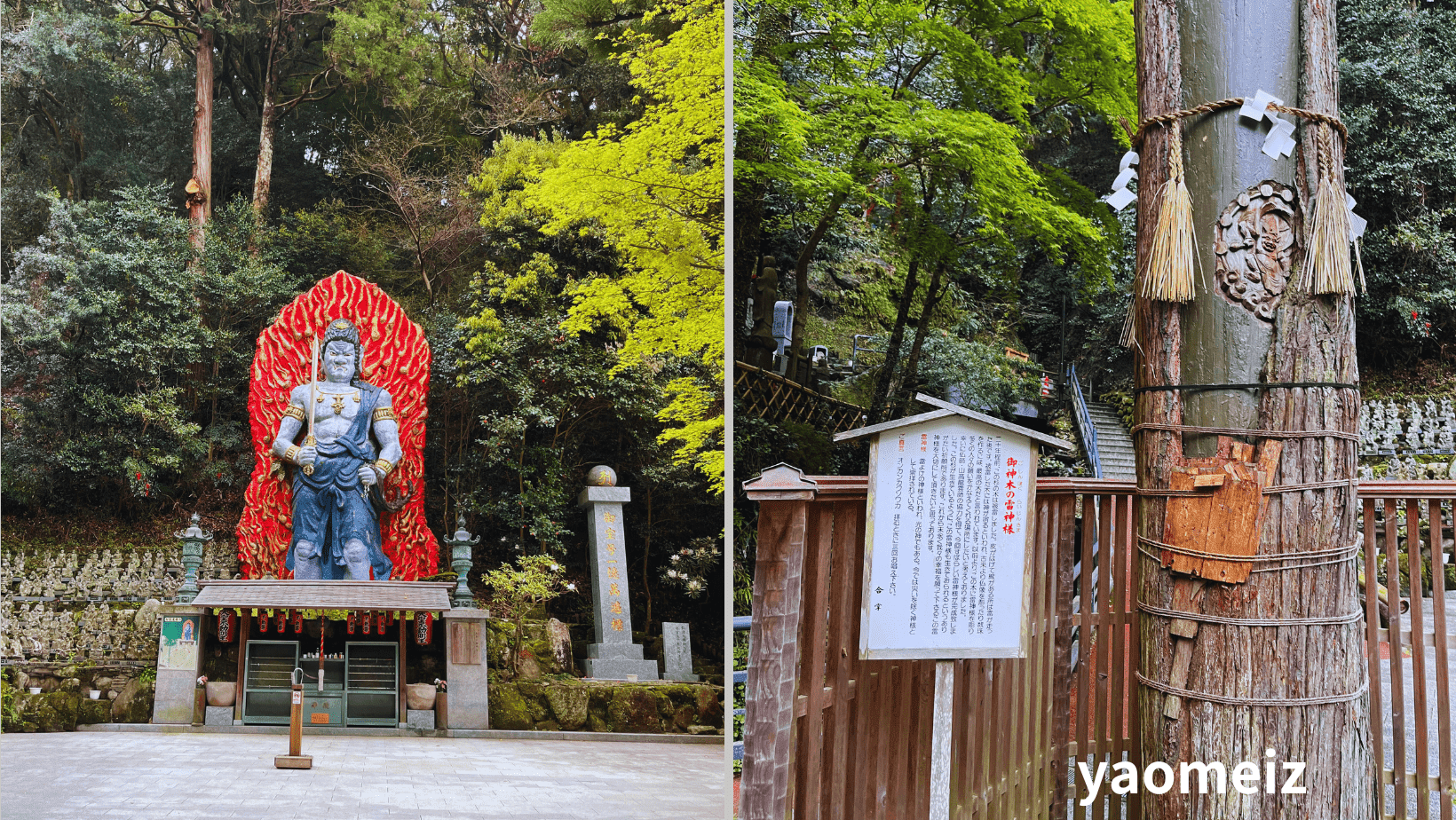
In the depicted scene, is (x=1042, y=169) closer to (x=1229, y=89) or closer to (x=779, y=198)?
(x=779, y=198)

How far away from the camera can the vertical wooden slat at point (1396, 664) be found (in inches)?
143

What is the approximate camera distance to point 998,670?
3322mm

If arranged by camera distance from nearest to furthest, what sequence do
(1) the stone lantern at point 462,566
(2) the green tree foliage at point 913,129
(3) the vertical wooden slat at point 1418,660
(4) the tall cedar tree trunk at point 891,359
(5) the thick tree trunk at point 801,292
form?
(3) the vertical wooden slat at point 1418,660 → (2) the green tree foliage at point 913,129 → (5) the thick tree trunk at point 801,292 → (1) the stone lantern at point 462,566 → (4) the tall cedar tree trunk at point 891,359

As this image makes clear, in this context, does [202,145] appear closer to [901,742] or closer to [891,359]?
[891,359]

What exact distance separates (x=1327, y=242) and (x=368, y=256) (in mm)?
9591

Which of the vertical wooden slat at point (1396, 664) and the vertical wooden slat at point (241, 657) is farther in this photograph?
the vertical wooden slat at point (241, 657)

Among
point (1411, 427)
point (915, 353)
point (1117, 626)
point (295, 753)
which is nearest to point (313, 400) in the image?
point (295, 753)

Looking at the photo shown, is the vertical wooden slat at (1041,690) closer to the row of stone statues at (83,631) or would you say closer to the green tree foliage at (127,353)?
the row of stone statues at (83,631)

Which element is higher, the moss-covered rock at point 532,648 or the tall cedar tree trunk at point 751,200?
the tall cedar tree trunk at point 751,200

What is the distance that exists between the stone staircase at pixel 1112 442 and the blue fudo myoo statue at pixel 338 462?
348 inches

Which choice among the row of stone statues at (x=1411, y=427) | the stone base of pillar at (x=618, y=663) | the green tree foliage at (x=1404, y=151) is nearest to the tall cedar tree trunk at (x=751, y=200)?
the stone base of pillar at (x=618, y=663)

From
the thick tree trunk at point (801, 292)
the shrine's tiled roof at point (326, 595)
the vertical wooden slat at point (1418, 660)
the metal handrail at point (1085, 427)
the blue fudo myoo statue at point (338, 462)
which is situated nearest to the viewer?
the vertical wooden slat at point (1418, 660)

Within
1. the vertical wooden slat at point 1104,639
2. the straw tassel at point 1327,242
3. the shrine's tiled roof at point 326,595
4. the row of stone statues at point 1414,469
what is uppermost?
the straw tassel at point 1327,242

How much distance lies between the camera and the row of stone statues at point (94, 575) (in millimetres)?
8734
